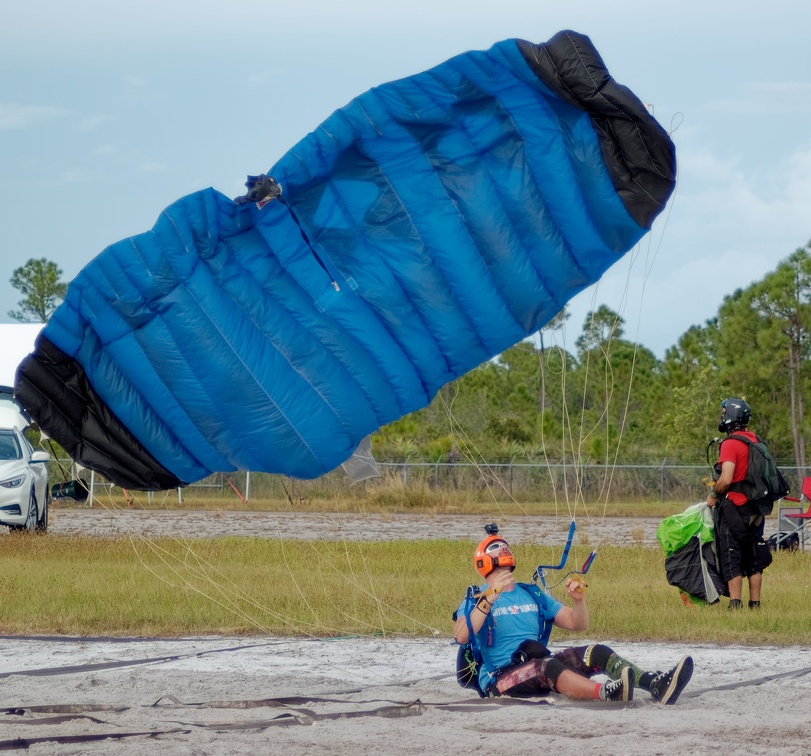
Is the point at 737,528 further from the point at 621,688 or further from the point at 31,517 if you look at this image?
the point at 31,517

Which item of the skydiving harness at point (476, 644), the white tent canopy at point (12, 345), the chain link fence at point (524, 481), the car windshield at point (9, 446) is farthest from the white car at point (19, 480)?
A: the chain link fence at point (524, 481)

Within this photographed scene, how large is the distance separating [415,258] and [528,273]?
661 mm

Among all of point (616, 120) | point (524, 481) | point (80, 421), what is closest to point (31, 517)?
point (80, 421)

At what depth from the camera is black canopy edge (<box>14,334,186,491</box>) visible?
657cm

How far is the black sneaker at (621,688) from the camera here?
5461 mm

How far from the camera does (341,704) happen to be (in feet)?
18.6

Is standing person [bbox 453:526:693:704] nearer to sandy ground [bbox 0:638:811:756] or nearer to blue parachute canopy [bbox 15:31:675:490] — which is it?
sandy ground [bbox 0:638:811:756]

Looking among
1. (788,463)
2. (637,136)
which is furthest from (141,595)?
(788,463)

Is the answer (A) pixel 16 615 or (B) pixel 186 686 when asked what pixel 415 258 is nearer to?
(B) pixel 186 686

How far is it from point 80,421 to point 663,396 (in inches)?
1449

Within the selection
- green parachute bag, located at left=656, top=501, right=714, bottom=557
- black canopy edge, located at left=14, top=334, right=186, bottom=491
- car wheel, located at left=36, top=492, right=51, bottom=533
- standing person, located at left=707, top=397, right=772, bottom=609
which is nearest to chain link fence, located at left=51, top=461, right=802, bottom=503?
car wheel, located at left=36, top=492, right=51, bottom=533

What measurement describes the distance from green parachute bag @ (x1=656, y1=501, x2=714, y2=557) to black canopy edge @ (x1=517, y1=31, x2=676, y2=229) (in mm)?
3592

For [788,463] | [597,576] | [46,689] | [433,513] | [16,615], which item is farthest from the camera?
[788,463]

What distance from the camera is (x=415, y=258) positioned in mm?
6836
